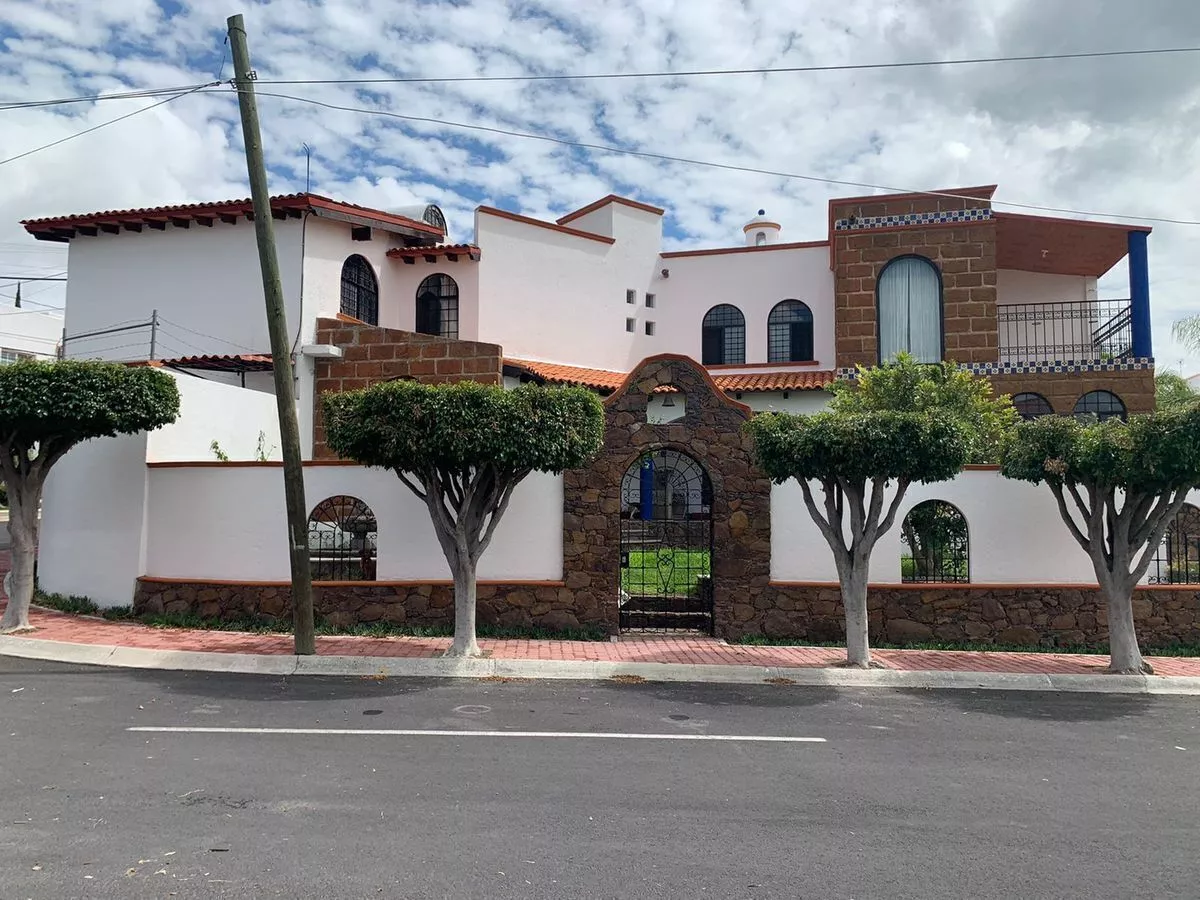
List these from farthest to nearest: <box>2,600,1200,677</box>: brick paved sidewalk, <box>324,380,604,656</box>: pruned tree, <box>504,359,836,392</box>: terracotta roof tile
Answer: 1. <box>504,359,836,392</box>: terracotta roof tile
2. <box>2,600,1200,677</box>: brick paved sidewalk
3. <box>324,380,604,656</box>: pruned tree

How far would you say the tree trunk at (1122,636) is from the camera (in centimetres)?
1049

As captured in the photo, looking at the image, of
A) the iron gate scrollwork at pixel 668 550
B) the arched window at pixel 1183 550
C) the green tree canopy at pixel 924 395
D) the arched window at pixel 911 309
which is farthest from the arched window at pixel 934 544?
the arched window at pixel 911 309

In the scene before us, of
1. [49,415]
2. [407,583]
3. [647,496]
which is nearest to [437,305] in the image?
[647,496]

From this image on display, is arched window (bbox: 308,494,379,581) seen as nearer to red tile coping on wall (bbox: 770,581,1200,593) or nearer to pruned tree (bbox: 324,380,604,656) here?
pruned tree (bbox: 324,380,604,656)

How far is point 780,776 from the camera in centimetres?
645

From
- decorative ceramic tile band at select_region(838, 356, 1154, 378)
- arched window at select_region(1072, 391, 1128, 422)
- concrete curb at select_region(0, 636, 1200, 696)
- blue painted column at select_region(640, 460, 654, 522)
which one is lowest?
concrete curb at select_region(0, 636, 1200, 696)

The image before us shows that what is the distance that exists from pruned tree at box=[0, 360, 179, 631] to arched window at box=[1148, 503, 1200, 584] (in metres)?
14.0

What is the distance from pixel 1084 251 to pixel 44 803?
2214 centimetres

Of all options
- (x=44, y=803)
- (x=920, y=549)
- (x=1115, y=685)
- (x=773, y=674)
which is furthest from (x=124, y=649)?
(x=1115, y=685)

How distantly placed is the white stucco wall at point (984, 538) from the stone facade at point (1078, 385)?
25.5ft

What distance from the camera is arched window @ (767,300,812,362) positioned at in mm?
22125

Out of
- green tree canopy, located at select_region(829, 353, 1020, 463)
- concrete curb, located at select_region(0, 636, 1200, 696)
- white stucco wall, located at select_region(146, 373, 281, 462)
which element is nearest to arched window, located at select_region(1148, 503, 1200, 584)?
concrete curb, located at select_region(0, 636, 1200, 696)

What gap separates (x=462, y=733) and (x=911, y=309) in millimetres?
16078

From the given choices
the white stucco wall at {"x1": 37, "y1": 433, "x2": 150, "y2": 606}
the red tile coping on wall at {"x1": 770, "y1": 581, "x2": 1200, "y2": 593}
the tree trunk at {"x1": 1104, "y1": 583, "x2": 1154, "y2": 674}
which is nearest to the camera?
the tree trunk at {"x1": 1104, "y1": 583, "x2": 1154, "y2": 674}
